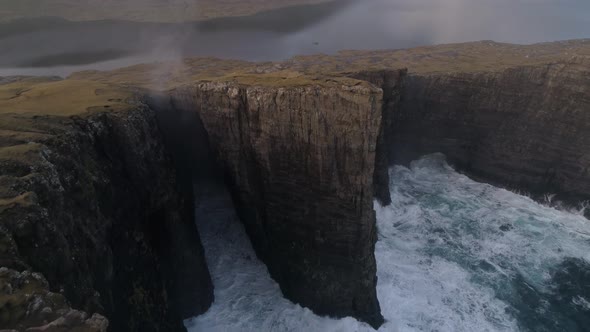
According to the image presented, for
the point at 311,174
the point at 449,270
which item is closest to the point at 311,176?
the point at 311,174

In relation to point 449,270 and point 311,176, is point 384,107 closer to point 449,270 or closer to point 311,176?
point 449,270

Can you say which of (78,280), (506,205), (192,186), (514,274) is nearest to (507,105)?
(506,205)

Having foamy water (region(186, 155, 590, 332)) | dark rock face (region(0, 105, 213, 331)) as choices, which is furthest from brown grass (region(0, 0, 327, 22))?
dark rock face (region(0, 105, 213, 331))

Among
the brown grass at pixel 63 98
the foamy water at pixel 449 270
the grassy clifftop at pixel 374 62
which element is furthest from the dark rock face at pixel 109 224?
the grassy clifftop at pixel 374 62

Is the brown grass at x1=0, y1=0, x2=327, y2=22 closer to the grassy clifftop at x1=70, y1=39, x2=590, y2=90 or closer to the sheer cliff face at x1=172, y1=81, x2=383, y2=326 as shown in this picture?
the grassy clifftop at x1=70, y1=39, x2=590, y2=90

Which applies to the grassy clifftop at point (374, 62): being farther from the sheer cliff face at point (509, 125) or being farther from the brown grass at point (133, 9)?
the brown grass at point (133, 9)

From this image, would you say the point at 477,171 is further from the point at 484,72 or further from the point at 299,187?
the point at 299,187
